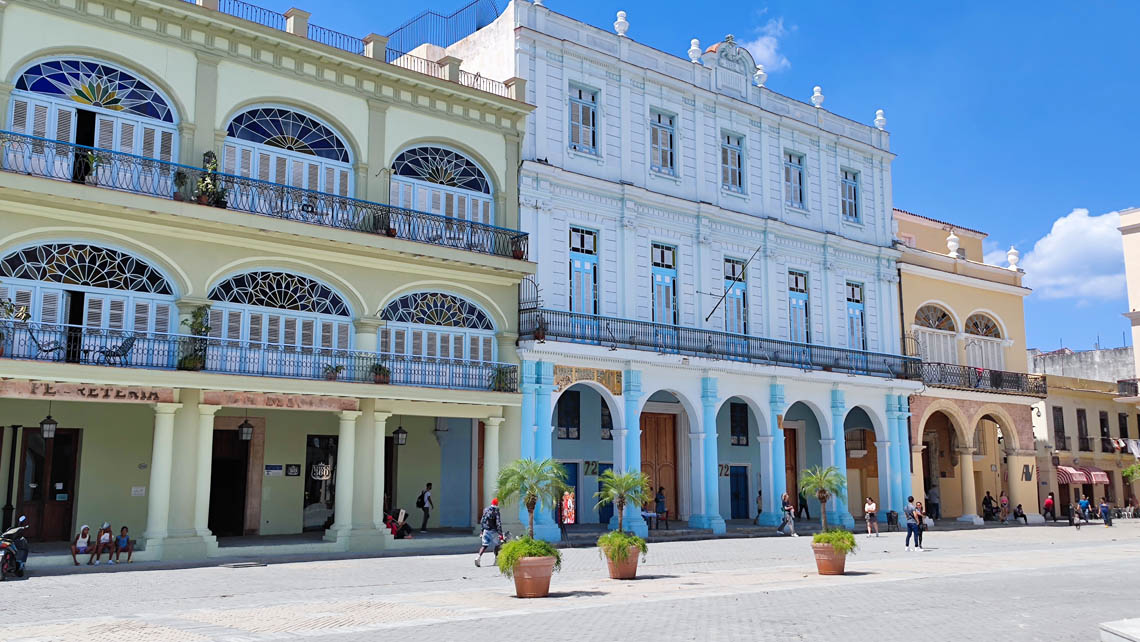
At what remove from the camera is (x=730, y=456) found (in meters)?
34.2

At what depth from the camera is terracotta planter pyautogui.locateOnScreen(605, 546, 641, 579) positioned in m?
16.8

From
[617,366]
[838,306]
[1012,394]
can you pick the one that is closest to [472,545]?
[617,366]

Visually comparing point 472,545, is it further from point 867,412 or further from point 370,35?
point 867,412

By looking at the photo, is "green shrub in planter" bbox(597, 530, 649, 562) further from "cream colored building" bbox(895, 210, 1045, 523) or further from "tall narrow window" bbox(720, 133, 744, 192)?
"cream colored building" bbox(895, 210, 1045, 523)

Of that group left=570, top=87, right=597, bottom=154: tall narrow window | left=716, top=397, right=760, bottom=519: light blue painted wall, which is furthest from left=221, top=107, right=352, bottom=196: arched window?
left=716, top=397, right=760, bottom=519: light blue painted wall

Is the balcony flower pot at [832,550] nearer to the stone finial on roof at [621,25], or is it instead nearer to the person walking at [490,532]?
the person walking at [490,532]

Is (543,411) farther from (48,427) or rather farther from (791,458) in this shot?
(791,458)

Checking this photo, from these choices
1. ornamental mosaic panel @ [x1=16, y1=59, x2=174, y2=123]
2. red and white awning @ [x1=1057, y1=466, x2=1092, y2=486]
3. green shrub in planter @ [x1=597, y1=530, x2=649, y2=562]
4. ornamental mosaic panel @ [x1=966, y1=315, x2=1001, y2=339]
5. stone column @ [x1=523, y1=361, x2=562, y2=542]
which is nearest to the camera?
green shrub in planter @ [x1=597, y1=530, x2=649, y2=562]

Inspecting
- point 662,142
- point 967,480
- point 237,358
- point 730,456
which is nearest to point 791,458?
point 730,456

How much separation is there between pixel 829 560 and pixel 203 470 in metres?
11.9

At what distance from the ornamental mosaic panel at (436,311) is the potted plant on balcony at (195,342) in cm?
433

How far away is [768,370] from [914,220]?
1284cm

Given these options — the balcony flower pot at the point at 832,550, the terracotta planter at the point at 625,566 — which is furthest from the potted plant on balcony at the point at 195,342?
the balcony flower pot at the point at 832,550

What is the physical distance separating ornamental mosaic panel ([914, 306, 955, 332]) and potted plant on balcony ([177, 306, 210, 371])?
25.6 m
